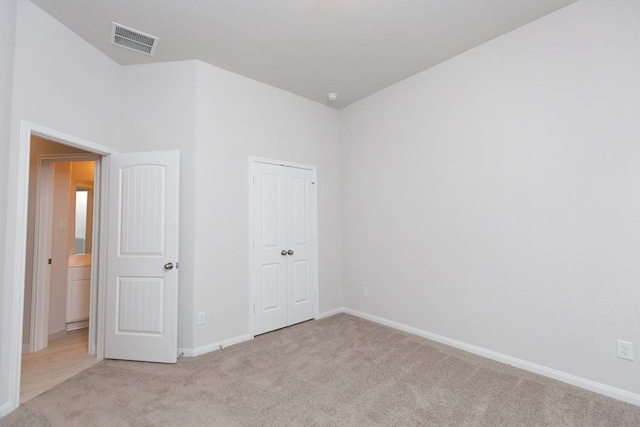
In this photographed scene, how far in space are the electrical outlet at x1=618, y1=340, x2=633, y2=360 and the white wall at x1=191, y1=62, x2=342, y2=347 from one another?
3361 mm

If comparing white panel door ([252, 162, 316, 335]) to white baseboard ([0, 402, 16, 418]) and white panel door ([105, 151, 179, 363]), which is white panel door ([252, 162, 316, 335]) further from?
white baseboard ([0, 402, 16, 418])

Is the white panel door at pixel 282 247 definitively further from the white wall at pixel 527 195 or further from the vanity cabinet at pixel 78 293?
the vanity cabinet at pixel 78 293

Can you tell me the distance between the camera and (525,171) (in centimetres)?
261

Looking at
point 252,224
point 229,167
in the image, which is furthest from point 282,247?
point 229,167

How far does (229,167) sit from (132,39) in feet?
4.86

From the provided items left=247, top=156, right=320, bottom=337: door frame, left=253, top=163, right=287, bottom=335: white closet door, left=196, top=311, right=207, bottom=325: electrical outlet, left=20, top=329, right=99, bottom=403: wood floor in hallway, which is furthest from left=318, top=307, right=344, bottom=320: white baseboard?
left=20, top=329, right=99, bottom=403: wood floor in hallway

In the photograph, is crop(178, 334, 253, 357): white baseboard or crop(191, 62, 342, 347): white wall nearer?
crop(178, 334, 253, 357): white baseboard

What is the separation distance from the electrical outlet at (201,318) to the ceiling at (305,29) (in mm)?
2757

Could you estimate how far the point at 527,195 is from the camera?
2594mm

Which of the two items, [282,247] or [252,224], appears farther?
[282,247]

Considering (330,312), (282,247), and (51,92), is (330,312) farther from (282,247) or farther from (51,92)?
(51,92)

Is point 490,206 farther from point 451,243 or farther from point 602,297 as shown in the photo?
point 602,297

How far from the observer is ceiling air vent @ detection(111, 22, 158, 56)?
8.49 ft

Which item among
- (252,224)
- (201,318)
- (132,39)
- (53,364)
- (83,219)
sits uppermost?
(132,39)
